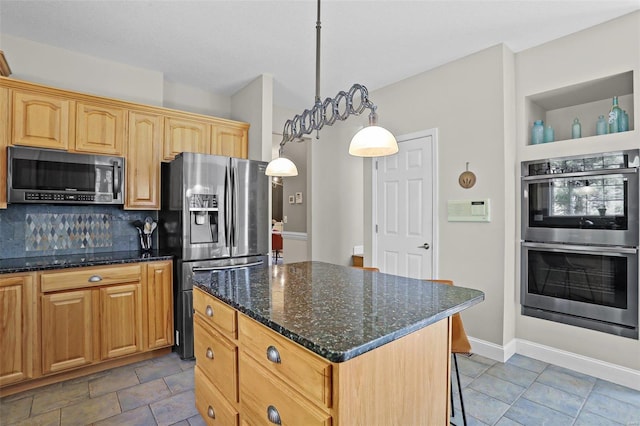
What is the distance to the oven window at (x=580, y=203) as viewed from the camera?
8.07 ft

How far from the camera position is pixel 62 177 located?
2662 millimetres

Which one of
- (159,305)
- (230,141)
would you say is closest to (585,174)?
(230,141)

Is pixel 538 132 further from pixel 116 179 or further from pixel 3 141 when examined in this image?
pixel 3 141

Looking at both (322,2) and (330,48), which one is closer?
(322,2)

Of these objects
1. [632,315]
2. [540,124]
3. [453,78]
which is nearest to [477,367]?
[632,315]

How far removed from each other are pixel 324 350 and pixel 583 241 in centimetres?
272

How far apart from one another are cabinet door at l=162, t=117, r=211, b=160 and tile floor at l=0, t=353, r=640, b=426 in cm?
200

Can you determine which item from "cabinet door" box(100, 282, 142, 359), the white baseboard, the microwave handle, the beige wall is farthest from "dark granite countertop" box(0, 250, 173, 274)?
the beige wall

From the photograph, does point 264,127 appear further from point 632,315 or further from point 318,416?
point 632,315

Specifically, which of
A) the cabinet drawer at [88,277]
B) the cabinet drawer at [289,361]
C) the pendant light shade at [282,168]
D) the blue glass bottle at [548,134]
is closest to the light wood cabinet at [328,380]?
the cabinet drawer at [289,361]

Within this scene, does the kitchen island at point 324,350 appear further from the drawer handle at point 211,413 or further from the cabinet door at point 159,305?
the cabinet door at point 159,305

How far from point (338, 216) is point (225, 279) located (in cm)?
352

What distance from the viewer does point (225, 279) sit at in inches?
72.7

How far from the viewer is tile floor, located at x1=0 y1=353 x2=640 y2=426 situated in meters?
2.02
